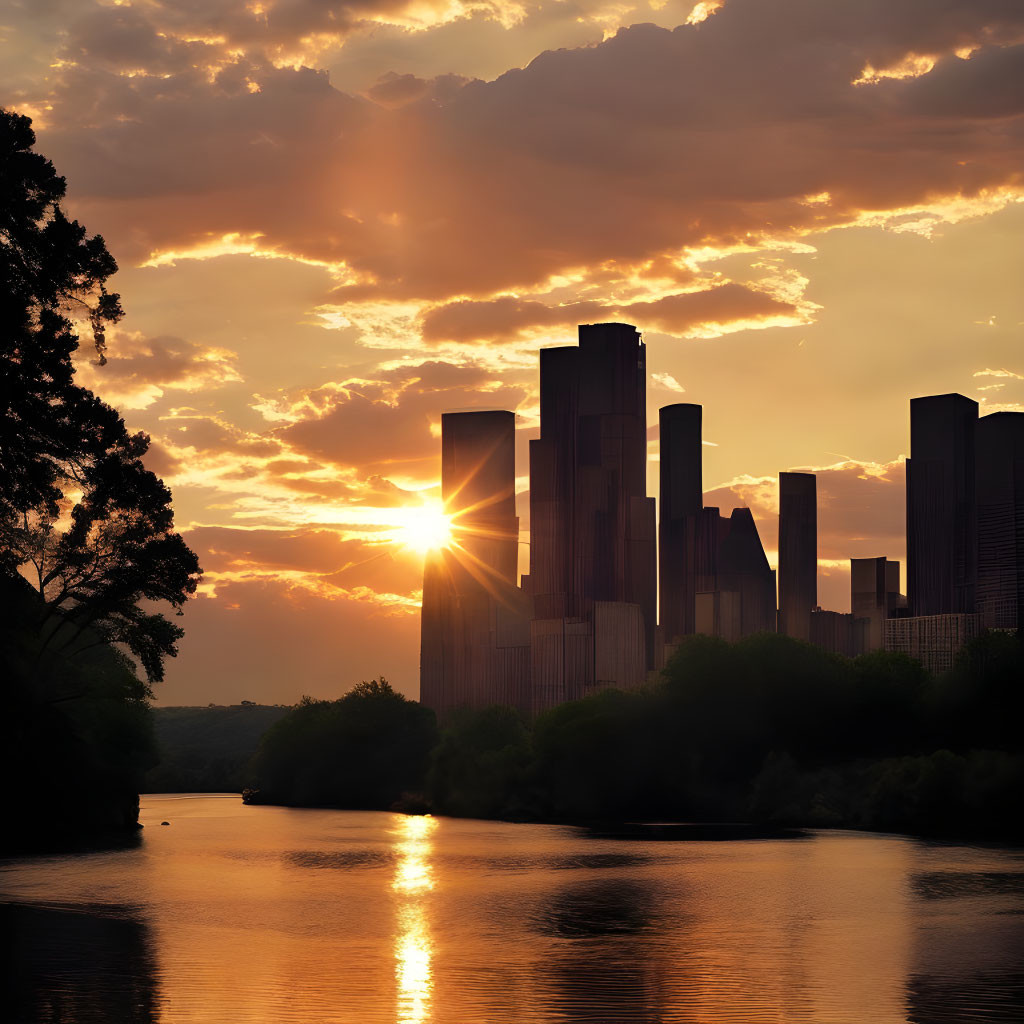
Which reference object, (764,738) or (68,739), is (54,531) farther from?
(764,738)

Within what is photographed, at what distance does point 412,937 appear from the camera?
182 ft

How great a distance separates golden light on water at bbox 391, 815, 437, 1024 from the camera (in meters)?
39.2

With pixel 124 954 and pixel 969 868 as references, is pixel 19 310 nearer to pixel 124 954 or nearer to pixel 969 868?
pixel 124 954

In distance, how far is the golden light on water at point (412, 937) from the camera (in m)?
39.2

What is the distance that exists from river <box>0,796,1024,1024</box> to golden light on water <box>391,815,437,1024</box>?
16 cm

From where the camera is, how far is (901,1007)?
38469mm

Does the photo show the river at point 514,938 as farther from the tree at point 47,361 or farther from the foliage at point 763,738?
the foliage at point 763,738

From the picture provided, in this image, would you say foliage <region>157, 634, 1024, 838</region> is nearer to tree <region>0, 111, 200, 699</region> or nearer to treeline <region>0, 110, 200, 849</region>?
treeline <region>0, 110, 200, 849</region>

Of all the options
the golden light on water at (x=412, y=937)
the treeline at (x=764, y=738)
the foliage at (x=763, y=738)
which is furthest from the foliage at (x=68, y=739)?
the foliage at (x=763, y=738)

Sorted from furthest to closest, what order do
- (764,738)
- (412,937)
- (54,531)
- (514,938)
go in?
(764,738)
(54,531)
(412,937)
(514,938)

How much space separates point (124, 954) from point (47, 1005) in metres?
11.0

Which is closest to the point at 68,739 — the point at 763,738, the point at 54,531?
the point at 54,531

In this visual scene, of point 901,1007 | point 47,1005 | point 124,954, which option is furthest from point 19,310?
point 901,1007

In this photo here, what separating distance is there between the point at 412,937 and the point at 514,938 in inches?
152
